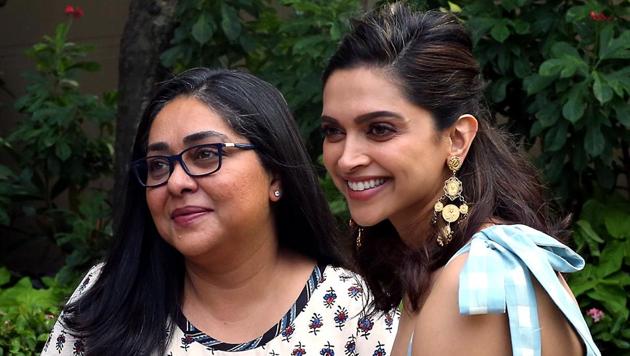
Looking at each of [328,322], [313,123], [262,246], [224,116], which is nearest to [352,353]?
[328,322]

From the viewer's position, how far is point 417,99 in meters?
2.05

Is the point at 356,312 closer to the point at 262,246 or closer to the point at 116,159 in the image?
the point at 262,246

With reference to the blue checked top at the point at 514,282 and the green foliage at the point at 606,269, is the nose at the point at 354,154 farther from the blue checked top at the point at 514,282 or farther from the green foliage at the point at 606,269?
the green foliage at the point at 606,269

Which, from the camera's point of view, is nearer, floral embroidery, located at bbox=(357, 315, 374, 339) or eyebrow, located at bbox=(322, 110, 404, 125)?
eyebrow, located at bbox=(322, 110, 404, 125)

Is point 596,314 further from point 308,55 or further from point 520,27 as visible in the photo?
point 308,55

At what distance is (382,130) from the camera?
2.03 meters

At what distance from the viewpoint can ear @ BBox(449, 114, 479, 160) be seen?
2.09 metres

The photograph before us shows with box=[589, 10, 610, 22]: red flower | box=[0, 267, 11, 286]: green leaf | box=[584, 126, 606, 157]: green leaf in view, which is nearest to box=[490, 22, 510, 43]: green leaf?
box=[589, 10, 610, 22]: red flower

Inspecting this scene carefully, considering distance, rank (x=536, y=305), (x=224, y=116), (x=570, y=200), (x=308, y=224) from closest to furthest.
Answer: (x=536, y=305), (x=224, y=116), (x=308, y=224), (x=570, y=200)

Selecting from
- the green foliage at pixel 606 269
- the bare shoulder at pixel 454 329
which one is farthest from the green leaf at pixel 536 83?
the bare shoulder at pixel 454 329

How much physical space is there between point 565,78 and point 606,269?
748 mm

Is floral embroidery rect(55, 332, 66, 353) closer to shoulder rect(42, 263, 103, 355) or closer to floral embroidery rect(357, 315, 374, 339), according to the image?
shoulder rect(42, 263, 103, 355)

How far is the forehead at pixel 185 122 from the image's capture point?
2.81 metres

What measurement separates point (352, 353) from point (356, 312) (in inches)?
4.9
